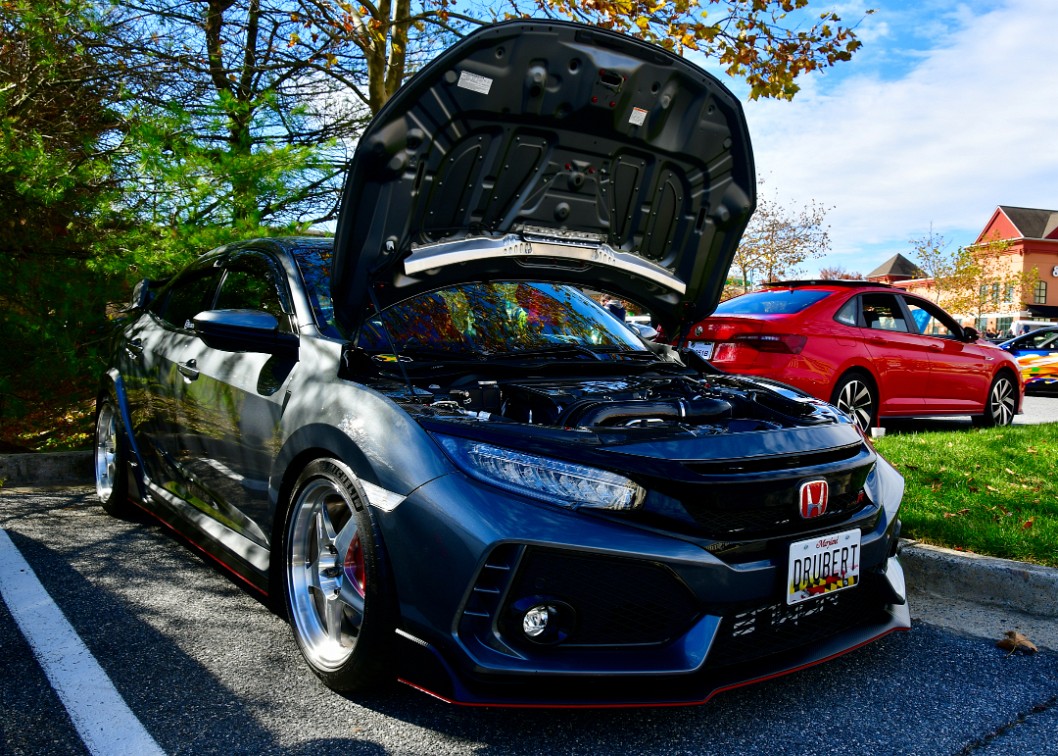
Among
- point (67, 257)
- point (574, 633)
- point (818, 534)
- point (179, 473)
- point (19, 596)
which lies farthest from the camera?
point (67, 257)

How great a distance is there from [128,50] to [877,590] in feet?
29.3

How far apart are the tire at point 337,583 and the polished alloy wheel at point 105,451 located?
254cm

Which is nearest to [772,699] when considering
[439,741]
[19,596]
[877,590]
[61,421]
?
[877,590]

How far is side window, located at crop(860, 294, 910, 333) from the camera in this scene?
8.10 metres

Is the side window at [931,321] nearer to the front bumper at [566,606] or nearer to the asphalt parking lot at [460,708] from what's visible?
the asphalt parking lot at [460,708]

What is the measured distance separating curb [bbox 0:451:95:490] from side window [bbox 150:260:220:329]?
1954mm

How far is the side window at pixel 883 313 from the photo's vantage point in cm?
810

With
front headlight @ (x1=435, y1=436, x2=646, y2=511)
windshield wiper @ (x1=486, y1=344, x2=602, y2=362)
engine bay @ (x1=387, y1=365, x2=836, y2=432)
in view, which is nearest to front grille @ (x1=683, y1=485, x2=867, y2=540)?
front headlight @ (x1=435, y1=436, x2=646, y2=511)

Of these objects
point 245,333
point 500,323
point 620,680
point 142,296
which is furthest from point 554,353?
point 142,296

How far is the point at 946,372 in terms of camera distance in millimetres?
8938

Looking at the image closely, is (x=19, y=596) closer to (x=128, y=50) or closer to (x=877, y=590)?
(x=877, y=590)

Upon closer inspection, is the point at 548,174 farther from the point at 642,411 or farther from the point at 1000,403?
the point at 1000,403

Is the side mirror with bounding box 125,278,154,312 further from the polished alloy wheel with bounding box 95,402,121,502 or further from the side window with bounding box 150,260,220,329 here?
the polished alloy wheel with bounding box 95,402,121,502

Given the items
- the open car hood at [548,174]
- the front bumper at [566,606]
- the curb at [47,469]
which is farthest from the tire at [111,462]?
the front bumper at [566,606]
